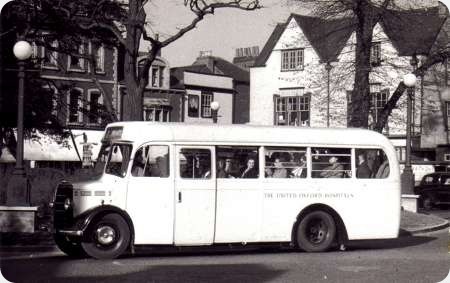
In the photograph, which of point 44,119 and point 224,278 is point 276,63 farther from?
point 224,278

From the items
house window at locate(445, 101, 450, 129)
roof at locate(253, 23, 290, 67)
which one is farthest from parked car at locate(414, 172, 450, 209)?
roof at locate(253, 23, 290, 67)

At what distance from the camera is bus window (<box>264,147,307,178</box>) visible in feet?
48.5

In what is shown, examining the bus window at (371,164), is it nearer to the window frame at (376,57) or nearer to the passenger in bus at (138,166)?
the passenger in bus at (138,166)

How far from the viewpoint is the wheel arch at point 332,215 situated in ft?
49.0

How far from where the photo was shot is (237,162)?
14570mm

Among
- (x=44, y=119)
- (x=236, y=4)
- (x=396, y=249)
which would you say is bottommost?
(x=396, y=249)

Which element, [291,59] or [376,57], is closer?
[376,57]

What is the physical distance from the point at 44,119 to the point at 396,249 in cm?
1735

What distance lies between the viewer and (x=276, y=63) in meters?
53.5

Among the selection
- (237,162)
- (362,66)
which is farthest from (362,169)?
(362,66)

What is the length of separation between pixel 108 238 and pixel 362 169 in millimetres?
5382

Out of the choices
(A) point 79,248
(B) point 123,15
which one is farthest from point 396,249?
(B) point 123,15

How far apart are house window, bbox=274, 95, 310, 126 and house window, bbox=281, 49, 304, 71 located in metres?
2.12

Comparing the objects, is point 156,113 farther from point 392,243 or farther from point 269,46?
point 392,243
